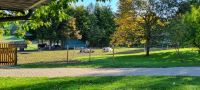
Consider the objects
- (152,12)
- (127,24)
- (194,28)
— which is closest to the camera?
(194,28)

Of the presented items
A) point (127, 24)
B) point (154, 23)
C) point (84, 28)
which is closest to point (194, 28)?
point (127, 24)

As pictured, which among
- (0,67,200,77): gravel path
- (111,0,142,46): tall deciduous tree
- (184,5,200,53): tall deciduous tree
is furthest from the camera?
(111,0,142,46): tall deciduous tree

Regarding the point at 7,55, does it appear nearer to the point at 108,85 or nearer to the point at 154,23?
the point at 108,85

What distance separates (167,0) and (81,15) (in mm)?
38296

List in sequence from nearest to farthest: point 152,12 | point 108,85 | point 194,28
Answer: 1. point 108,85
2. point 194,28
3. point 152,12

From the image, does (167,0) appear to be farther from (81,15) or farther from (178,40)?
(81,15)

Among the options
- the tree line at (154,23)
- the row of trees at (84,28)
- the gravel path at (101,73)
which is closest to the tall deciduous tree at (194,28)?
the tree line at (154,23)

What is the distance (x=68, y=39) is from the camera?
80.6 meters

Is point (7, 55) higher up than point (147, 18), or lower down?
lower down

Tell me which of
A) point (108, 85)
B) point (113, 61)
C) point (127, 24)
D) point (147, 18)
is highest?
point (147, 18)

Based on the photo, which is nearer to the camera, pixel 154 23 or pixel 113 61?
pixel 113 61

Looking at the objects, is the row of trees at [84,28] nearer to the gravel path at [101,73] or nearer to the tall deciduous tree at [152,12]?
the tall deciduous tree at [152,12]

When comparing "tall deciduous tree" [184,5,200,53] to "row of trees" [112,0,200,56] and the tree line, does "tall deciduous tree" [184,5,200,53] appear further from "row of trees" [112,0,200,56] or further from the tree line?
"row of trees" [112,0,200,56]

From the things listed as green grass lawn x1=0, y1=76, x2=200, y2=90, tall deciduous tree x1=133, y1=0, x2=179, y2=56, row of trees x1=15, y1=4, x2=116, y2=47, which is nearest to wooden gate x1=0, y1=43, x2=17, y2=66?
green grass lawn x1=0, y1=76, x2=200, y2=90
